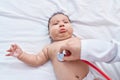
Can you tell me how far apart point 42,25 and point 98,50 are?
1.60 ft

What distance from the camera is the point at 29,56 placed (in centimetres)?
124

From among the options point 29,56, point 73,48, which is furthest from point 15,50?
point 73,48

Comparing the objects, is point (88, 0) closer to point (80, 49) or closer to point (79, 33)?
point (79, 33)

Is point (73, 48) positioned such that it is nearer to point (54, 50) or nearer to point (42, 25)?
point (54, 50)

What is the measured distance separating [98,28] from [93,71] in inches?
10.7

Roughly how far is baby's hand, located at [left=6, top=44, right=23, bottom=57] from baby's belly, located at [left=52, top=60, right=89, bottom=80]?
20cm

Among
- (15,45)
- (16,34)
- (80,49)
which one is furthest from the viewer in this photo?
(16,34)

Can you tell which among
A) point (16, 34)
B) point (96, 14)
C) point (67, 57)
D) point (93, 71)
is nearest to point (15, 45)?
point (16, 34)

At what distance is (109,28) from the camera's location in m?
1.39

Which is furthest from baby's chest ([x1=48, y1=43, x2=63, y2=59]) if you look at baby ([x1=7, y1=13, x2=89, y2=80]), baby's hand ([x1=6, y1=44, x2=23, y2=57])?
baby's hand ([x1=6, y1=44, x2=23, y2=57])

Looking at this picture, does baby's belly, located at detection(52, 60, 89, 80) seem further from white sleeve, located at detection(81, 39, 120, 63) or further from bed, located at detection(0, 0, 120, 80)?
white sleeve, located at detection(81, 39, 120, 63)

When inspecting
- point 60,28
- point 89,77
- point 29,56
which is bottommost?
point 89,77

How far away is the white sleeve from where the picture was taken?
1.01 m

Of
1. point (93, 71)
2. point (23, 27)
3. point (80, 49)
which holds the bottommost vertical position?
point (93, 71)
